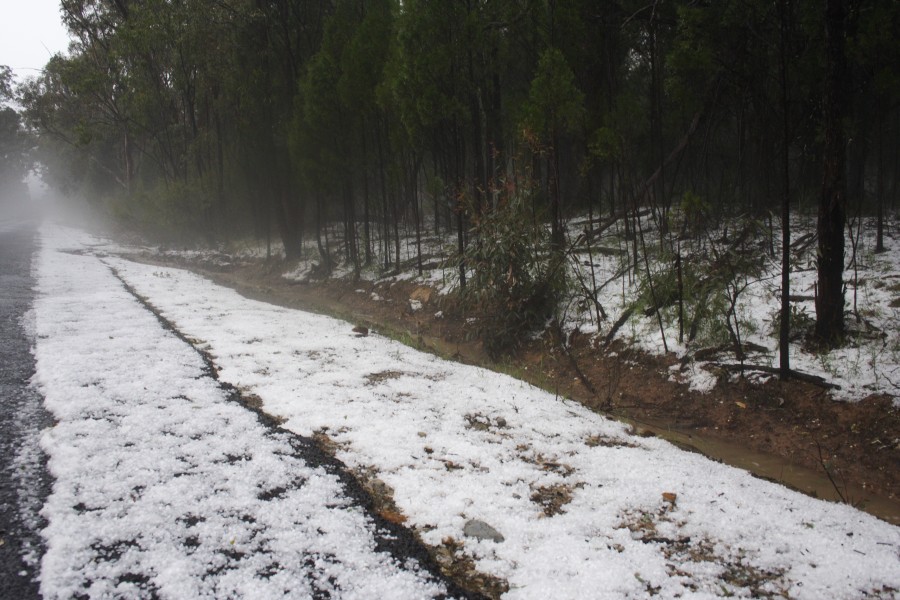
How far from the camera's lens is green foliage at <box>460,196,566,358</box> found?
7633mm

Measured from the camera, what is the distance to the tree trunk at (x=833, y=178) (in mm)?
5000

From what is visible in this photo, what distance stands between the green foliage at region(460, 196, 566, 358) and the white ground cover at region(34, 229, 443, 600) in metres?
4.31

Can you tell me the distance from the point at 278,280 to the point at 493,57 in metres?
9.37

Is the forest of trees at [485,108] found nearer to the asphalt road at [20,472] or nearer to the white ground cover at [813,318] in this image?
the white ground cover at [813,318]

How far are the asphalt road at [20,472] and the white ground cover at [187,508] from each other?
0.07m

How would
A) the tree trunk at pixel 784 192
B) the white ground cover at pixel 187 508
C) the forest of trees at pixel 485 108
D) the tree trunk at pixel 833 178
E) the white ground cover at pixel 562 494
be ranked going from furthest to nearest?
the forest of trees at pixel 485 108 < the tree trunk at pixel 833 178 < the tree trunk at pixel 784 192 < the white ground cover at pixel 562 494 < the white ground cover at pixel 187 508

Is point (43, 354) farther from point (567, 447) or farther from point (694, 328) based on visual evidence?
point (694, 328)

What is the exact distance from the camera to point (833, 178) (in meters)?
5.09

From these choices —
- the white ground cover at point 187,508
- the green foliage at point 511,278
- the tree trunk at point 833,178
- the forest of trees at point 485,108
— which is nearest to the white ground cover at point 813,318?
the tree trunk at point 833,178

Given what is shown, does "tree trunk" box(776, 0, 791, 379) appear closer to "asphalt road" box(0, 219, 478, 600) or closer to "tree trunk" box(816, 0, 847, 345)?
"tree trunk" box(816, 0, 847, 345)

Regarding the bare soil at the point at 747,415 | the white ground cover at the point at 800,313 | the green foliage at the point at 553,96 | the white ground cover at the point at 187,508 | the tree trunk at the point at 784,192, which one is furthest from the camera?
the green foliage at the point at 553,96

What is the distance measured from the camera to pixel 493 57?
11016mm

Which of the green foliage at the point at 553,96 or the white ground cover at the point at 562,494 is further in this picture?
the green foliage at the point at 553,96

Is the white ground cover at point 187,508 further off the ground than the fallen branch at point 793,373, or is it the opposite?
the white ground cover at point 187,508
